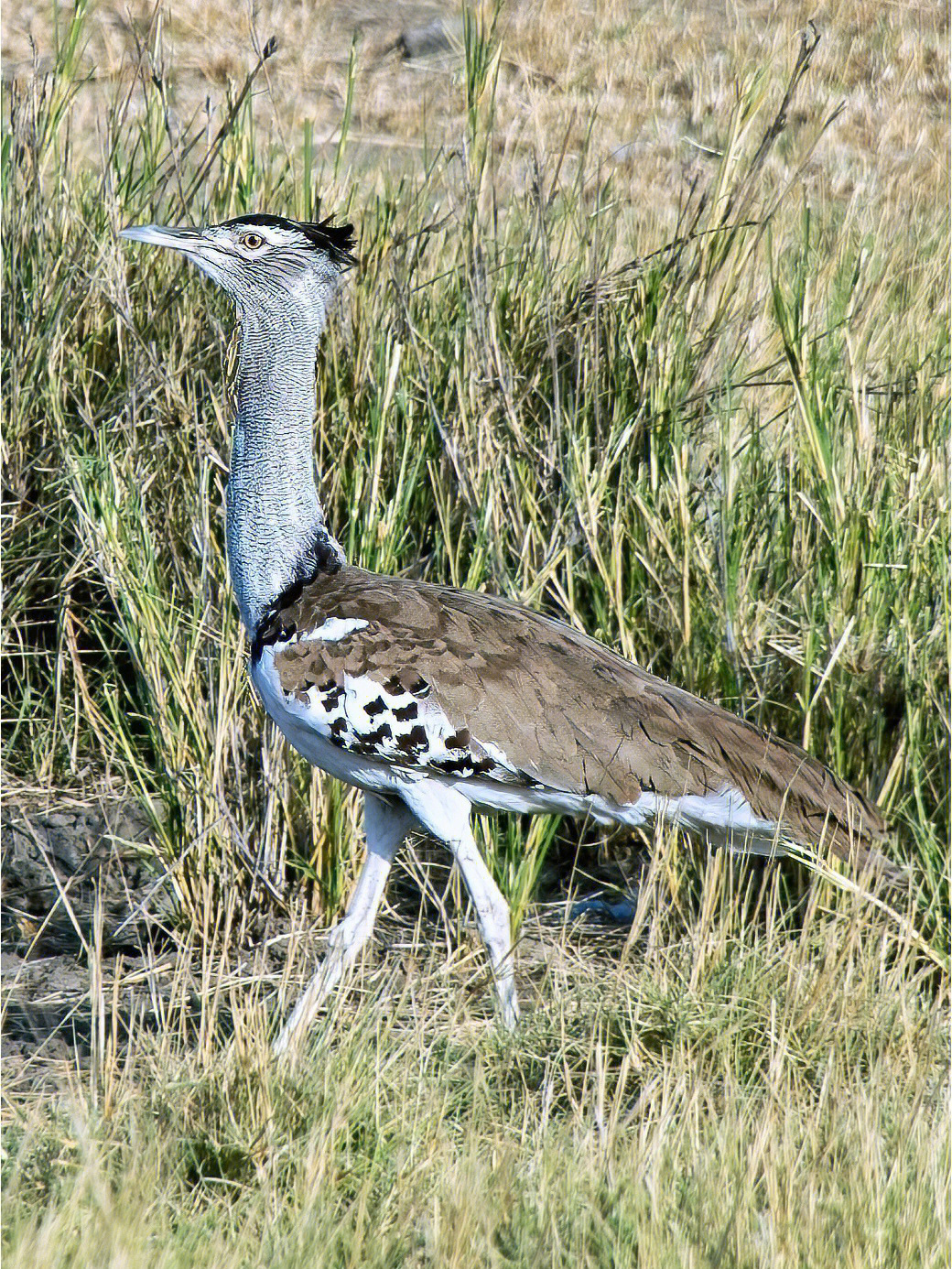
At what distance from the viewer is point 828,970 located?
116 inches

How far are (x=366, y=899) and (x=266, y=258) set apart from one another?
4.86ft

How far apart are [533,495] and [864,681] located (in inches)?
40.7

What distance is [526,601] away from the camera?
3746 millimetres

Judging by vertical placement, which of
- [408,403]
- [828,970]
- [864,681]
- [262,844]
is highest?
[408,403]

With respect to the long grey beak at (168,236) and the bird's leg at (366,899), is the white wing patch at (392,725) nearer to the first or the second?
the bird's leg at (366,899)

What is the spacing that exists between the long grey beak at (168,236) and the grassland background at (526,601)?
17.5 inches

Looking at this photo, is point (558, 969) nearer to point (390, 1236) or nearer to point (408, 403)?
point (390, 1236)

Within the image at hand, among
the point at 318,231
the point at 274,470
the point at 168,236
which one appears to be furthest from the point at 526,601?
the point at 168,236

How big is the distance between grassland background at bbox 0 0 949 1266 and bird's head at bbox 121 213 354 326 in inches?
17.6

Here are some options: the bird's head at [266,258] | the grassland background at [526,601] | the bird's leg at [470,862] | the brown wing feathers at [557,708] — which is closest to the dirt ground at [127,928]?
the grassland background at [526,601]

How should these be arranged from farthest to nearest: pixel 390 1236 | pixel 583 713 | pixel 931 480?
1. pixel 931 480
2. pixel 583 713
3. pixel 390 1236

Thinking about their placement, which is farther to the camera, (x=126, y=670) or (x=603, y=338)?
(x=126, y=670)

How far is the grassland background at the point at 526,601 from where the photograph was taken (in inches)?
91.0

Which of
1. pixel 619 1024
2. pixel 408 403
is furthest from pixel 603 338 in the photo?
pixel 619 1024
